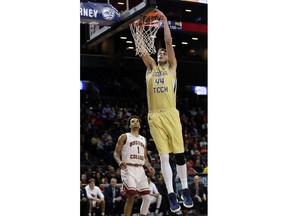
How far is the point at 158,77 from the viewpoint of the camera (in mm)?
9672

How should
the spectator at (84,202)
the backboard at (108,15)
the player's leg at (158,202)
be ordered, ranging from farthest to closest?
1. the spectator at (84,202)
2. the player's leg at (158,202)
3. the backboard at (108,15)

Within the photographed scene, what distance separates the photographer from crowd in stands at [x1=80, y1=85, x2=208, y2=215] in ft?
32.4

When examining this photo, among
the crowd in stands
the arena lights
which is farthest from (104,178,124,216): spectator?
the arena lights

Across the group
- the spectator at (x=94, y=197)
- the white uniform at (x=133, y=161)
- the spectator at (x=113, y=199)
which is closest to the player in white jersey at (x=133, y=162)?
the white uniform at (x=133, y=161)

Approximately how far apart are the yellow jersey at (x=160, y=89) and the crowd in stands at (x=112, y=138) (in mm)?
240

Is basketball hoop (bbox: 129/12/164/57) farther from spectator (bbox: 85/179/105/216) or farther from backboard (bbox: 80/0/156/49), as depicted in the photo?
spectator (bbox: 85/179/105/216)

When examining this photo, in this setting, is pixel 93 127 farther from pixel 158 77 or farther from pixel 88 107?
Result: pixel 158 77

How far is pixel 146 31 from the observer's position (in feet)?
31.6

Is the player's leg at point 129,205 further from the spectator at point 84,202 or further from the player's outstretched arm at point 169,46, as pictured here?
the player's outstretched arm at point 169,46

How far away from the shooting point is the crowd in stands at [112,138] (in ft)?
32.4

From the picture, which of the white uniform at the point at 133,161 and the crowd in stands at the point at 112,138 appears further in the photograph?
the crowd in stands at the point at 112,138

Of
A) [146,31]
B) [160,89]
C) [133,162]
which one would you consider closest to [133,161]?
[133,162]

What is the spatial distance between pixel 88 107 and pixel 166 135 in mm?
1450
